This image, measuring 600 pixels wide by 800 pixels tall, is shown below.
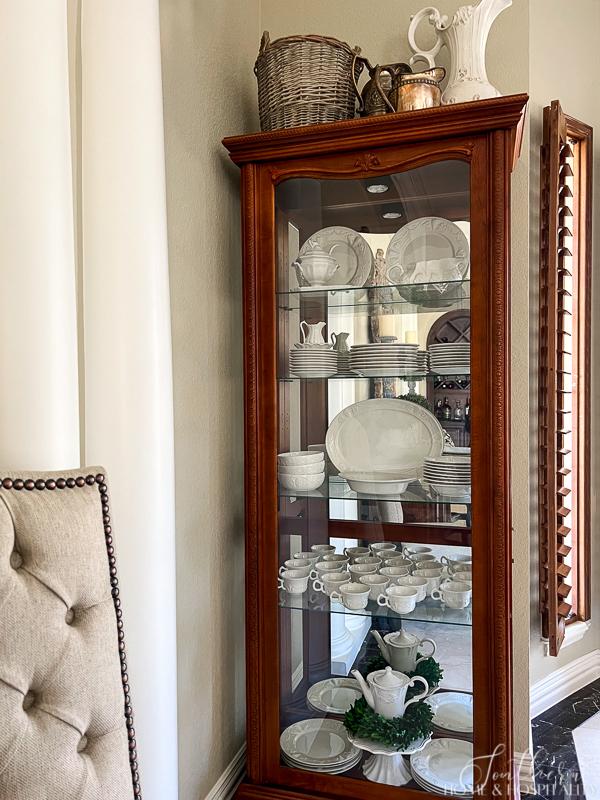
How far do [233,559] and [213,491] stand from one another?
254 millimetres

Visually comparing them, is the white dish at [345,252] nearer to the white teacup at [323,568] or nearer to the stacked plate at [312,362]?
the stacked plate at [312,362]

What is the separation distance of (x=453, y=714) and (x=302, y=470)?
2.39 feet

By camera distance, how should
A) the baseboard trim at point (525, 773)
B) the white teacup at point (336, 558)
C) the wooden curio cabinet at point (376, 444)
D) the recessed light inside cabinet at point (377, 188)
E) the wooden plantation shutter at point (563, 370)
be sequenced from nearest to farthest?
the wooden curio cabinet at point (376, 444) → the recessed light inside cabinet at point (377, 188) → the white teacup at point (336, 558) → the baseboard trim at point (525, 773) → the wooden plantation shutter at point (563, 370)

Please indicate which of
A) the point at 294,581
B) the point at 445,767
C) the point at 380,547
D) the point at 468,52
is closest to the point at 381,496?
the point at 380,547

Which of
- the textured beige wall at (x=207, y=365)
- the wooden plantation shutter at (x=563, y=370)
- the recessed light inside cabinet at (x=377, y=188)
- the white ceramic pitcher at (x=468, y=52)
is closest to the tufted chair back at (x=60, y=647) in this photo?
the textured beige wall at (x=207, y=365)

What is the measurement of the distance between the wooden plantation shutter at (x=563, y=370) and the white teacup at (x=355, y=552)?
0.93 metres

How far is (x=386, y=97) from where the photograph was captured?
1591mm

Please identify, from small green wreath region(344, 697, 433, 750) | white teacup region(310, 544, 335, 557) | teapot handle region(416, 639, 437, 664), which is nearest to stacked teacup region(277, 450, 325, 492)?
white teacup region(310, 544, 335, 557)

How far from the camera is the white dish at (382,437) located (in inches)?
61.9

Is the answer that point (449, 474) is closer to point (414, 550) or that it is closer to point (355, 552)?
point (414, 550)

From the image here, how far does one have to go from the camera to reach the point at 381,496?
Result: 162cm

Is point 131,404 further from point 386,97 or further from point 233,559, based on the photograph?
point 386,97

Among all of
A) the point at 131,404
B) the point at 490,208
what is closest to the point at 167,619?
the point at 131,404

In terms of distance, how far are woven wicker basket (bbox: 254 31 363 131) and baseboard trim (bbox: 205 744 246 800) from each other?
1.81 metres
